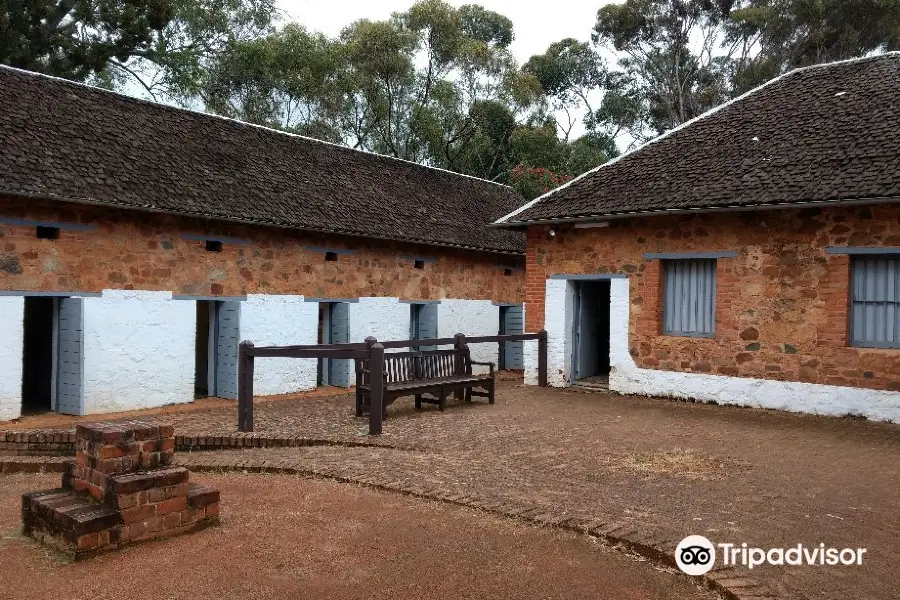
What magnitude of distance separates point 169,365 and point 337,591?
27.3ft

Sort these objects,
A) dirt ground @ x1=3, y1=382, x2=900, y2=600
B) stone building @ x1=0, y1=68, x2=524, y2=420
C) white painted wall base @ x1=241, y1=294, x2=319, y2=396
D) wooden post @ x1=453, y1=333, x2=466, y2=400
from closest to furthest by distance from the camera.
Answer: dirt ground @ x1=3, y1=382, x2=900, y2=600 → stone building @ x1=0, y1=68, x2=524, y2=420 → wooden post @ x1=453, y1=333, x2=466, y2=400 → white painted wall base @ x1=241, y1=294, x2=319, y2=396

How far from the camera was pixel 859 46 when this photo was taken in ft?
93.4

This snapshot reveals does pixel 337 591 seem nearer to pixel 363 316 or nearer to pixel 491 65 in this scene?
pixel 363 316

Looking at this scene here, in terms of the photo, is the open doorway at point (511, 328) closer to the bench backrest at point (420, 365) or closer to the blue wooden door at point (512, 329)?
the blue wooden door at point (512, 329)

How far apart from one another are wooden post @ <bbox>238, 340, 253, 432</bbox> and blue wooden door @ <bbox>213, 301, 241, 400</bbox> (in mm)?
3688

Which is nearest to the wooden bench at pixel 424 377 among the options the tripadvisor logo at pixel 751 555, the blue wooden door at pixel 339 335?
the blue wooden door at pixel 339 335

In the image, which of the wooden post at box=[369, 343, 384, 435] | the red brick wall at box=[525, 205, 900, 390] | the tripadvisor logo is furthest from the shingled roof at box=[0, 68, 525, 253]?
the tripadvisor logo

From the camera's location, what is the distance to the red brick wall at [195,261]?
988 centimetres

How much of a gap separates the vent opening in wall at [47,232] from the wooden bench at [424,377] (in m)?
4.58

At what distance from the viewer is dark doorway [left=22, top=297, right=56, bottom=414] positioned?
39.7 ft

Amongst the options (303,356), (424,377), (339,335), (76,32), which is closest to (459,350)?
(424,377)

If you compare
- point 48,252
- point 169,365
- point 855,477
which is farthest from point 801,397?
point 48,252

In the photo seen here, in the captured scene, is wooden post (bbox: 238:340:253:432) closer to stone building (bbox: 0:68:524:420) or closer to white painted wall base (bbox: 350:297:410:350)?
stone building (bbox: 0:68:524:420)

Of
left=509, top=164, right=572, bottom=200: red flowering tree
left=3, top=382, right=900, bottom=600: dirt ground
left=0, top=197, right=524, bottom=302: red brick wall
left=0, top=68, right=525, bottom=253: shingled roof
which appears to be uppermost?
left=509, top=164, right=572, bottom=200: red flowering tree
